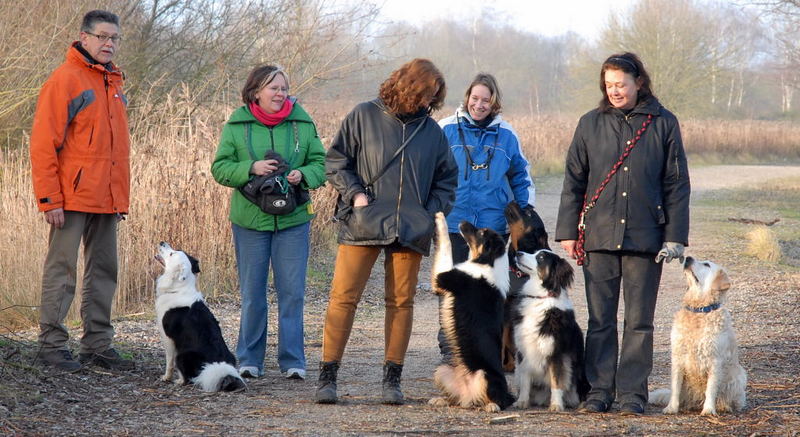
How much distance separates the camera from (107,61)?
5609 millimetres

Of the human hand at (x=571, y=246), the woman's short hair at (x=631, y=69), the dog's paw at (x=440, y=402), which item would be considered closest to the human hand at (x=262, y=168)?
the dog's paw at (x=440, y=402)

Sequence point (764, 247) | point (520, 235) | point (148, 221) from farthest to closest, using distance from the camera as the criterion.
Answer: point (764, 247) → point (148, 221) → point (520, 235)

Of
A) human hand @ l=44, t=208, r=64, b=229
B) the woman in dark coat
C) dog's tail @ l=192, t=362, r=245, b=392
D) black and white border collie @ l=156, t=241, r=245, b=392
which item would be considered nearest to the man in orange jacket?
human hand @ l=44, t=208, r=64, b=229

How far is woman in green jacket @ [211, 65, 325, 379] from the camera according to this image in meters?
5.75

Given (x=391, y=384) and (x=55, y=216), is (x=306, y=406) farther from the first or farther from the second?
(x=55, y=216)

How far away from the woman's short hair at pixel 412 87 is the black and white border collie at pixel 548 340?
4.18ft

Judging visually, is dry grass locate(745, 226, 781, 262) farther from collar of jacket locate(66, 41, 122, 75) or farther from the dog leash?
collar of jacket locate(66, 41, 122, 75)

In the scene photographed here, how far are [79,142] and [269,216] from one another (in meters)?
1.28

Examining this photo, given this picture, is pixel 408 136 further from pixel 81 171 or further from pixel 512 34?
pixel 512 34

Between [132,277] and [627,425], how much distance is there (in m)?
5.50

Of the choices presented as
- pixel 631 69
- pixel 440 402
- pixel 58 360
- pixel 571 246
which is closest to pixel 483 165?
pixel 571 246

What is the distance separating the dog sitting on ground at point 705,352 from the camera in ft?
16.7

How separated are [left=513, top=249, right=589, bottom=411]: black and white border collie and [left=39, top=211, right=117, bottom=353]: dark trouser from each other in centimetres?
271

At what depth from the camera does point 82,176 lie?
542cm
